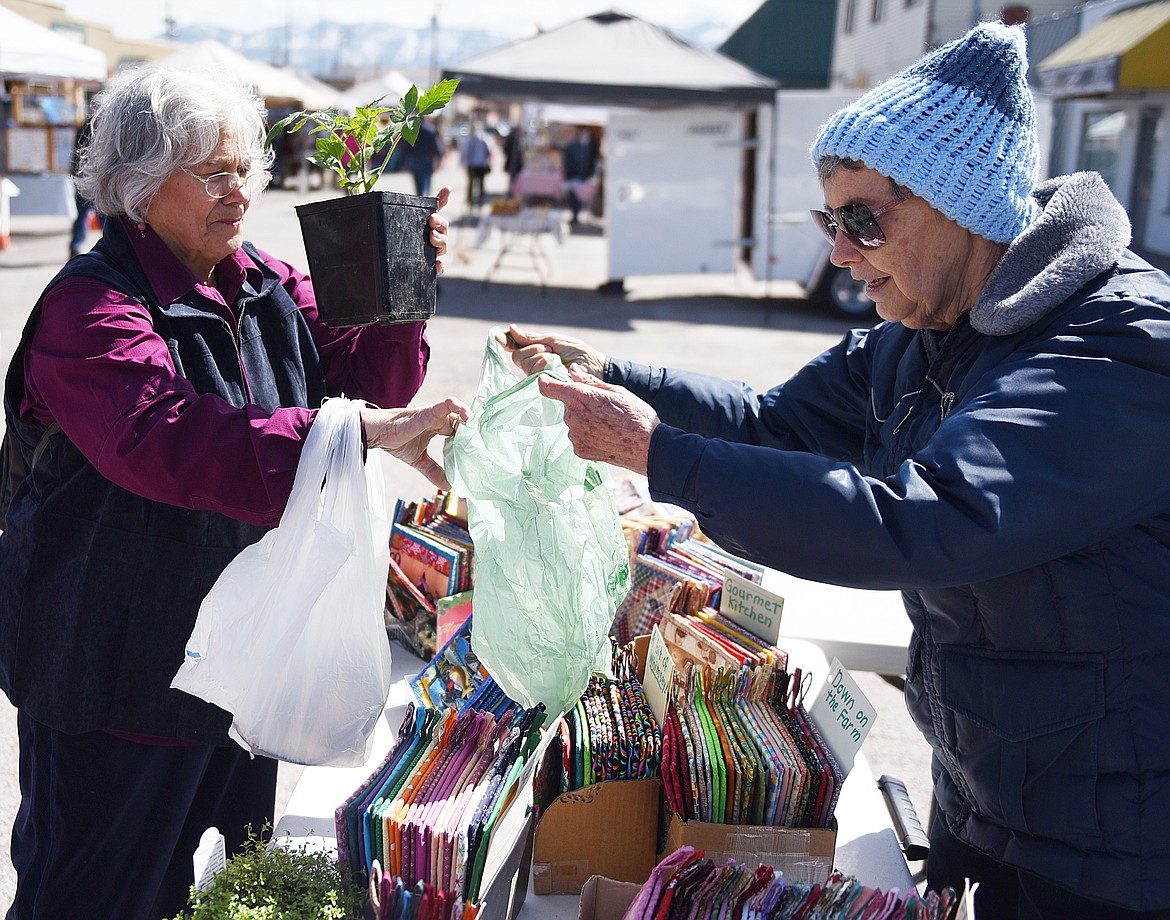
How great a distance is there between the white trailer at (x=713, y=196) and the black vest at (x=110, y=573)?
9350mm

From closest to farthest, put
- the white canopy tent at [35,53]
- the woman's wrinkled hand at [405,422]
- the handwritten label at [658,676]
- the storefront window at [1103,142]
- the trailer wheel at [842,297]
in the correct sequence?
the woman's wrinkled hand at [405,422], the handwritten label at [658,676], the white canopy tent at [35,53], the trailer wheel at [842,297], the storefront window at [1103,142]

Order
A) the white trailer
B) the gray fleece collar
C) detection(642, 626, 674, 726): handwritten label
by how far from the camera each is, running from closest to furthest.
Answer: the gray fleece collar → detection(642, 626, 674, 726): handwritten label → the white trailer

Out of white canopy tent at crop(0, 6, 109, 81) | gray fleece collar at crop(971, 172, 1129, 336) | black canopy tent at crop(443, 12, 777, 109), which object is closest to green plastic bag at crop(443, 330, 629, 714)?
gray fleece collar at crop(971, 172, 1129, 336)

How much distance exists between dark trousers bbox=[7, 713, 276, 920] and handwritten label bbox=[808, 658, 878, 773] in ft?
3.60

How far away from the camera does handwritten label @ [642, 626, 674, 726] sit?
5.90 ft

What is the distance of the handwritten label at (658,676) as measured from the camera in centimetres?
180

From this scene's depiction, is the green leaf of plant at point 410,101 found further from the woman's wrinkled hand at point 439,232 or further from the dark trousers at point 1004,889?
the dark trousers at point 1004,889

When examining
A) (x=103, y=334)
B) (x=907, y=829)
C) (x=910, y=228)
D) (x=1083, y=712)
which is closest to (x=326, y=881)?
(x=103, y=334)

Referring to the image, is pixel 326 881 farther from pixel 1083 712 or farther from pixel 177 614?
pixel 1083 712

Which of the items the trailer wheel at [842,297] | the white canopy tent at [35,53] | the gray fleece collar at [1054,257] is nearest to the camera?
the gray fleece collar at [1054,257]

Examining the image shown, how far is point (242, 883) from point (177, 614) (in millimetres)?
521

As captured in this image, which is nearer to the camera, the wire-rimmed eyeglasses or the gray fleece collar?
the gray fleece collar

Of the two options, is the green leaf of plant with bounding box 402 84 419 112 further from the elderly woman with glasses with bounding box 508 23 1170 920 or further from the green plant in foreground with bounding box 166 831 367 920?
the green plant in foreground with bounding box 166 831 367 920

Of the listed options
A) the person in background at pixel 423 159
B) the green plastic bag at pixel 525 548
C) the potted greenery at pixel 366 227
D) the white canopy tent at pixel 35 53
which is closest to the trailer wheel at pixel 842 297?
the person in background at pixel 423 159
